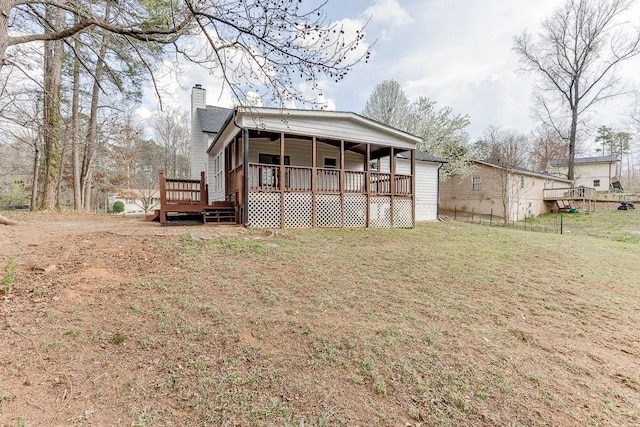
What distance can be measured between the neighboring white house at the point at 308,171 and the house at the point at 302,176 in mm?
31

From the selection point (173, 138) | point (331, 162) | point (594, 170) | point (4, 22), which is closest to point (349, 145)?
point (331, 162)

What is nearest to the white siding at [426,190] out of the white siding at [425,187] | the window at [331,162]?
the white siding at [425,187]

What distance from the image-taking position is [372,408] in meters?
2.09

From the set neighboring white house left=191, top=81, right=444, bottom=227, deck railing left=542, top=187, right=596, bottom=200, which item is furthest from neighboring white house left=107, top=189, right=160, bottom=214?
deck railing left=542, top=187, right=596, bottom=200

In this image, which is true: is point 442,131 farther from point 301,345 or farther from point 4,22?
point 4,22

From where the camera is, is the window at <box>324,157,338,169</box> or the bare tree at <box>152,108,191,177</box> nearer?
the window at <box>324,157,338,169</box>

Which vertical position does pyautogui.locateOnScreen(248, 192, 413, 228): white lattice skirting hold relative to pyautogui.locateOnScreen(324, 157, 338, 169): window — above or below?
A: below

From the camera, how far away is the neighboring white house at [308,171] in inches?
354

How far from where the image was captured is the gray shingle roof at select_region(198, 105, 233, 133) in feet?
46.5

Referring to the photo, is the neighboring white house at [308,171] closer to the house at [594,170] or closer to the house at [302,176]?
the house at [302,176]

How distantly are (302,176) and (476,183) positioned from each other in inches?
750

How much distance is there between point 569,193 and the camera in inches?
970

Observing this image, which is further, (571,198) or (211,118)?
(571,198)

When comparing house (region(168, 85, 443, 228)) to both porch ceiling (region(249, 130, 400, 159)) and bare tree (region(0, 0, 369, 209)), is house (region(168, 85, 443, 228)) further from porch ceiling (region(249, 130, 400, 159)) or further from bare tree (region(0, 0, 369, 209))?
bare tree (region(0, 0, 369, 209))
